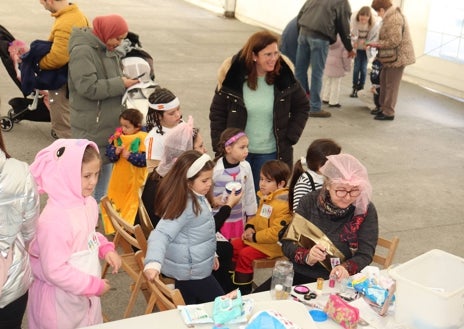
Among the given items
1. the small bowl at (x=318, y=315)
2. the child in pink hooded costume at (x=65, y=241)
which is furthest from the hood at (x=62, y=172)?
the small bowl at (x=318, y=315)

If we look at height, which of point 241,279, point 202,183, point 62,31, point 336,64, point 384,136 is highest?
point 62,31

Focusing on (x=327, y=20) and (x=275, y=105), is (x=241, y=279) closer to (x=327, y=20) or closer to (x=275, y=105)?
(x=275, y=105)

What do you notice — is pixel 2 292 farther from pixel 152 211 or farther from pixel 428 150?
pixel 428 150

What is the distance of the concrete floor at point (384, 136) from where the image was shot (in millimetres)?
6413

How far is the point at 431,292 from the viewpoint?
10.0 feet

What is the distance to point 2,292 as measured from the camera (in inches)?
120

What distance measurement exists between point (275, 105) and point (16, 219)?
2.69 meters

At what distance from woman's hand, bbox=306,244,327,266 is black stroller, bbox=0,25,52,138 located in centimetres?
476

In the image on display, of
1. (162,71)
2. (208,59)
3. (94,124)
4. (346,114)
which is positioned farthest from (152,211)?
(208,59)

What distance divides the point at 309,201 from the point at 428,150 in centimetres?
496

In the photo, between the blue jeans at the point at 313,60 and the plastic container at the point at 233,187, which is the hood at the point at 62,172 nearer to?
the plastic container at the point at 233,187

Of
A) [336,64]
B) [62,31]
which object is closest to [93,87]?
[62,31]

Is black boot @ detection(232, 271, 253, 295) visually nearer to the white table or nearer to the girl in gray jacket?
the girl in gray jacket

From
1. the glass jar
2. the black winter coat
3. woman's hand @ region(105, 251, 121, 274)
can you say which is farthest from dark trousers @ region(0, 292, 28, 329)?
the black winter coat
